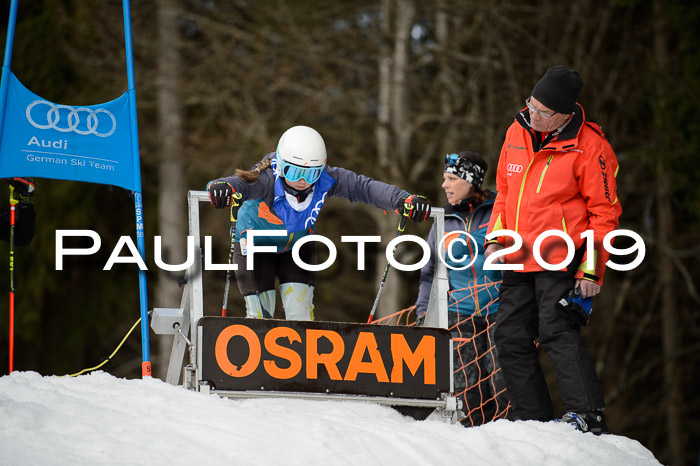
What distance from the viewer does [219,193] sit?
484 centimetres

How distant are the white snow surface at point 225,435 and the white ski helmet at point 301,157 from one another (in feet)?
4.67

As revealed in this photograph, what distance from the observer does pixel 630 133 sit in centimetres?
1523

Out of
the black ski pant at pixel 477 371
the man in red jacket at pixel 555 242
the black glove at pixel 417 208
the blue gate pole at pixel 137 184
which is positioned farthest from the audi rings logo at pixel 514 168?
the blue gate pole at pixel 137 184

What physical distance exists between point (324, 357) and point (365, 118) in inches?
391

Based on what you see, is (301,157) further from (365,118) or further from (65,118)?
(365,118)

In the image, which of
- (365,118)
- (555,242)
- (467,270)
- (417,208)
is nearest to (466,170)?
(467,270)

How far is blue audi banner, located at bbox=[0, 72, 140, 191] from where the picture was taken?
215 inches

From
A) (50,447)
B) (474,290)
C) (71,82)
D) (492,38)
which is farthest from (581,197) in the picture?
(71,82)

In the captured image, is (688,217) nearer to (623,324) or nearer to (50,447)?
(623,324)

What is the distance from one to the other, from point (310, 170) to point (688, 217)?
11.5 m

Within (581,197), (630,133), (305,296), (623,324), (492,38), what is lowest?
(623,324)

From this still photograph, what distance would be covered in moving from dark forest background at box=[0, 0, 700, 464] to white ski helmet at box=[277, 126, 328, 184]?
7468 mm

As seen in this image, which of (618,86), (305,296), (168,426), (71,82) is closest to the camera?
(168,426)

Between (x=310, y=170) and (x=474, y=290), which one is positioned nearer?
(x=310, y=170)
